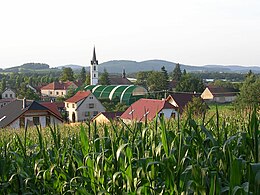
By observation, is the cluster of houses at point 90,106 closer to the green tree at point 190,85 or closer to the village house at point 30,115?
the village house at point 30,115

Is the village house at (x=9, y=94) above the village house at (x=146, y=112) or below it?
below

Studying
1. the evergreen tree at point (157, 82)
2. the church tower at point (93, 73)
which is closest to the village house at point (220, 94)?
the evergreen tree at point (157, 82)

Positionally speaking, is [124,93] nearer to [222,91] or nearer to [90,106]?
[90,106]

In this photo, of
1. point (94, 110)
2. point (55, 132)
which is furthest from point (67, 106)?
point (55, 132)

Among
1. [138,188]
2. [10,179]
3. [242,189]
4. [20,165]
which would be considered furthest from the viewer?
[20,165]

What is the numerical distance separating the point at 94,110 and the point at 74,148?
3374 centimetres

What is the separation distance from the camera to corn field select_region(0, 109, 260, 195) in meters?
2.23

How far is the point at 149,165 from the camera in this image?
8.19ft

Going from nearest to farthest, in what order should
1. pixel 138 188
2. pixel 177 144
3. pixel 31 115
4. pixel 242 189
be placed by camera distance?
pixel 242 189 < pixel 138 188 < pixel 177 144 < pixel 31 115

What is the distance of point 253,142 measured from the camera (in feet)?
8.05

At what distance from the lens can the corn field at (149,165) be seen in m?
2.23

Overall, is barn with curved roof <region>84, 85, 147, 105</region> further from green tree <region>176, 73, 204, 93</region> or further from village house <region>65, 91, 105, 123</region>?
green tree <region>176, 73, 204, 93</region>

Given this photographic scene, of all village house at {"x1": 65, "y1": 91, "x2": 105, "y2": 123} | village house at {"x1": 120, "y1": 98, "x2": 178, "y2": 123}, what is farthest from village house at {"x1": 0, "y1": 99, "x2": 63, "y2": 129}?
village house at {"x1": 65, "y1": 91, "x2": 105, "y2": 123}

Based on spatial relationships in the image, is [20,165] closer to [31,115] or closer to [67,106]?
[31,115]
